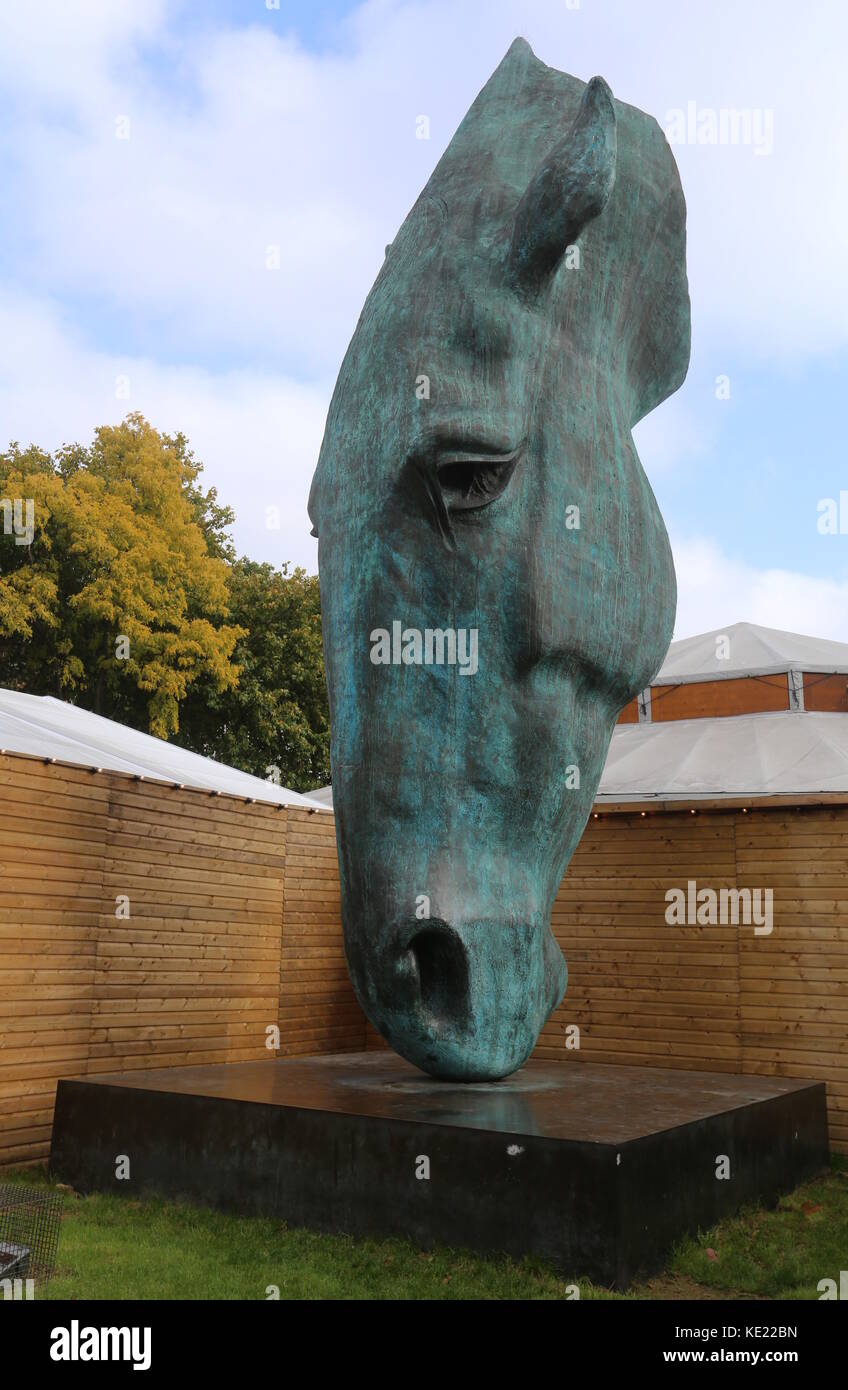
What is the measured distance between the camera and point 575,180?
3.21 meters

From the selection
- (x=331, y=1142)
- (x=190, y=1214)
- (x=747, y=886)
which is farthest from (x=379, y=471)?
(x=747, y=886)

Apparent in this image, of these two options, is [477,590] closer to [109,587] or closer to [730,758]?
[730,758]

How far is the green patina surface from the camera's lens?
3316mm

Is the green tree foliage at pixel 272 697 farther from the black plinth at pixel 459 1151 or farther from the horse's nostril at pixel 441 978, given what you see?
the horse's nostril at pixel 441 978

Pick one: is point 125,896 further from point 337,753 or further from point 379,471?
point 379,471

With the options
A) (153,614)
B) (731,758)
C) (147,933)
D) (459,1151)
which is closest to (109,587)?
(153,614)

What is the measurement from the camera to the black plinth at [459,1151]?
4.02 meters

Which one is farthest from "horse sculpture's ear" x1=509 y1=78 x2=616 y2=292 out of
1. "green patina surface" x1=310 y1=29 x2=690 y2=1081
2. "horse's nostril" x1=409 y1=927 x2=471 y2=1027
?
"horse's nostril" x1=409 y1=927 x2=471 y2=1027

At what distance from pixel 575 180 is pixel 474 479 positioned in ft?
2.87

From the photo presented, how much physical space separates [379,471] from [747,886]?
6.20m

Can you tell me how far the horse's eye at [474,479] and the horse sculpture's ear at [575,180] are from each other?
0.64 metres

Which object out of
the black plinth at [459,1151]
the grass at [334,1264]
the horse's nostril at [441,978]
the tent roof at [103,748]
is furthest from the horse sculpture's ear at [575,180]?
the tent roof at [103,748]

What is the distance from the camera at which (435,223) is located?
12.3 ft

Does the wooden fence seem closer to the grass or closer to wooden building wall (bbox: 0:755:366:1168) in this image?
wooden building wall (bbox: 0:755:366:1168)
